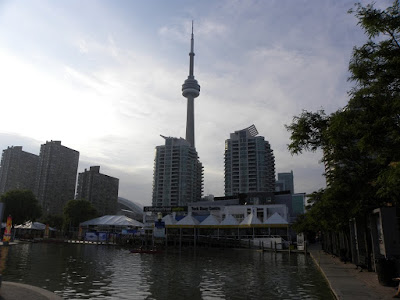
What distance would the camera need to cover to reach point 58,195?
182m

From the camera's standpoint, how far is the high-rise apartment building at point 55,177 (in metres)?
177

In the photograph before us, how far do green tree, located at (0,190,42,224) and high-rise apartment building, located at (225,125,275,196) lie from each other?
108633mm

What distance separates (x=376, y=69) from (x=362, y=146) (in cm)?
301

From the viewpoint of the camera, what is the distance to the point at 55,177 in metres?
183

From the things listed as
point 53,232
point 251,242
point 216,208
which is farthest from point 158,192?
point 251,242

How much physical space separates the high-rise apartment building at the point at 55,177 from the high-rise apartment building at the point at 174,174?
171 ft

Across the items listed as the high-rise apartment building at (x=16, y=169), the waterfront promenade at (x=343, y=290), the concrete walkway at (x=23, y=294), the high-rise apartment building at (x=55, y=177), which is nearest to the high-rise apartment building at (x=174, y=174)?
the high-rise apartment building at (x=55, y=177)

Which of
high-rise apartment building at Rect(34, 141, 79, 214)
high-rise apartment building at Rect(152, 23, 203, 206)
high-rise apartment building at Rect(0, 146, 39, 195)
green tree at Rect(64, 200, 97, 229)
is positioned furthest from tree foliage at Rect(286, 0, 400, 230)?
high-rise apartment building at Rect(0, 146, 39, 195)

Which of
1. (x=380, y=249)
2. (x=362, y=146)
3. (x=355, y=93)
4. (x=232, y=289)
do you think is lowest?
(x=232, y=289)

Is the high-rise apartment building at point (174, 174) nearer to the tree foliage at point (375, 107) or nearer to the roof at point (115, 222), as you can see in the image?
the roof at point (115, 222)

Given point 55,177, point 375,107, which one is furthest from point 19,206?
point 55,177

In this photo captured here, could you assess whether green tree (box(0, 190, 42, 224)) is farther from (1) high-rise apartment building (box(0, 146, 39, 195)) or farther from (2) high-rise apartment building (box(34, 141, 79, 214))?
(1) high-rise apartment building (box(0, 146, 39, 195))

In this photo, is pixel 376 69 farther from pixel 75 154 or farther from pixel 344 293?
pixel 75 154

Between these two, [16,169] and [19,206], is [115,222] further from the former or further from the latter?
[16,169]
